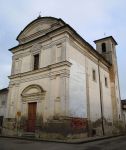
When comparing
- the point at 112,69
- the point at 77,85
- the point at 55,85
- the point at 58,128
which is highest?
the point at 112,69

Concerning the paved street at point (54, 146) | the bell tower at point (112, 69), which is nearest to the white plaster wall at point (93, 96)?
the bell tower at point (112, 69)

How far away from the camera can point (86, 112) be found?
53.8 ft

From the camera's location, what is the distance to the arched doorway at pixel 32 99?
15.6 meters

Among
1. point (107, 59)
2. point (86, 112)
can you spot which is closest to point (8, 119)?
point (86, 112)

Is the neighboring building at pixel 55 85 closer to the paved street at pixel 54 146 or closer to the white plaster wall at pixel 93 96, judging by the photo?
the white plaster wall at pixel 93 96

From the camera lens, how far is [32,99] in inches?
637

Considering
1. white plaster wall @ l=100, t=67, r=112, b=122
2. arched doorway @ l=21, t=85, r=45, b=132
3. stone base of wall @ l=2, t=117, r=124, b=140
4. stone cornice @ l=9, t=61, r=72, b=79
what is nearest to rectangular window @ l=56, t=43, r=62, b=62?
stone cornice @ l=9, t=61, r=72, b=79

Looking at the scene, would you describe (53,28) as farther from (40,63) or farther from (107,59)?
(107,59)

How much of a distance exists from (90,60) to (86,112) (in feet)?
19.2

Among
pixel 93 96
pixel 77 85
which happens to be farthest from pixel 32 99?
pixel 93 96

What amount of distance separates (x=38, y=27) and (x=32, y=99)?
7525 millimetres

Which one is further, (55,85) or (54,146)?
(55,85)

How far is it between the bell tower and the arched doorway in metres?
11.5

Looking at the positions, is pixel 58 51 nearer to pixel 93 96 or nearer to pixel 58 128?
pixel 93 96
